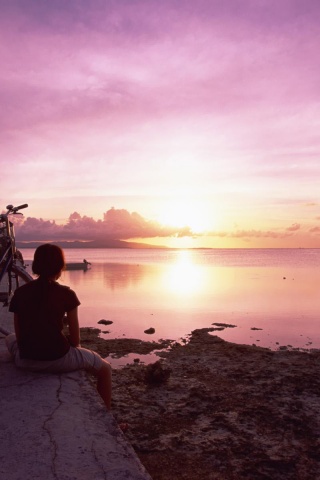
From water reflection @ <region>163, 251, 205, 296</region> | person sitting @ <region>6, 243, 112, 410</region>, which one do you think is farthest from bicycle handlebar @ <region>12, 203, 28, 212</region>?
water reflection @ <region>163, 251, 205, 296</region>

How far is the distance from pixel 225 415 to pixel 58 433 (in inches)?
192

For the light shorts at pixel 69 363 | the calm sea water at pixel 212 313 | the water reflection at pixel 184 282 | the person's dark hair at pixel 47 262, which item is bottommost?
the water reflection at pixel 184 282

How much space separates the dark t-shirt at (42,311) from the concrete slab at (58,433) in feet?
1.69

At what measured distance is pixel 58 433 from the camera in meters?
3.55

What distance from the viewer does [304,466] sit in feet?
19.1

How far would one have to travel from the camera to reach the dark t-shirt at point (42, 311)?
14.6 feet

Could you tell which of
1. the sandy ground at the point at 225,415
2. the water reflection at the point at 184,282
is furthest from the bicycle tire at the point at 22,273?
the water reflection at the point at 184,282

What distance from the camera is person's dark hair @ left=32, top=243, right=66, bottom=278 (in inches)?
175

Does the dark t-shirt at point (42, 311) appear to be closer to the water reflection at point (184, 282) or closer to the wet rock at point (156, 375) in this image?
the wet rock at point (156, 375)

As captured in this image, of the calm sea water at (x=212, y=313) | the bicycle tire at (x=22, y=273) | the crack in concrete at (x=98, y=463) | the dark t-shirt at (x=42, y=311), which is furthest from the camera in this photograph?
the calm sea water at (x=212, y=313)

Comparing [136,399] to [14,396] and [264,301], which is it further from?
[264,301]

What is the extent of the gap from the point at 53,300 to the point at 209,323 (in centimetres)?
1791

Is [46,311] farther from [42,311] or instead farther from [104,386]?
[104,386]

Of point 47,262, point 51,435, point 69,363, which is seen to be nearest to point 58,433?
point 51,435
